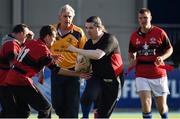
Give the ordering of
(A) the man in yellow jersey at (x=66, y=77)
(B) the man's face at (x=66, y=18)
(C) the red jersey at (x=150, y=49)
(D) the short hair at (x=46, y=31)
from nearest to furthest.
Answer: (D) the short hair at (x=46, y=31) < (B) the man's face at (x=66, y=18) < (A) the man in yellow jersey at (x=66, y=77) < (C) the red jersey at (x=150, y=49)

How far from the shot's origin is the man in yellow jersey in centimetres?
1184

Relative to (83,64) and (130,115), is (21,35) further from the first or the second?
(130,115)

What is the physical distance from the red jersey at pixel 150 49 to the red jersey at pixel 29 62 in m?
2.04

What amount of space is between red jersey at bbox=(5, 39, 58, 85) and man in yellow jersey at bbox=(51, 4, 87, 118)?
957mm

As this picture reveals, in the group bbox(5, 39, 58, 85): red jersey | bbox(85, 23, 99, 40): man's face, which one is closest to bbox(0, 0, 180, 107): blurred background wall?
bbox(85, 23, 99, 40): man's face

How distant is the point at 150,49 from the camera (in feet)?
40.5

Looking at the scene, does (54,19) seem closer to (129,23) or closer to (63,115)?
(129,23)

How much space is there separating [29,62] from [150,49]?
2.43m

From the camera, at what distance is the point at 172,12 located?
74.3ft

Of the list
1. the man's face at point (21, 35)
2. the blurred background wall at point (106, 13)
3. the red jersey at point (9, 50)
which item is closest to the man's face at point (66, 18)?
the man's face at point (21, 35)

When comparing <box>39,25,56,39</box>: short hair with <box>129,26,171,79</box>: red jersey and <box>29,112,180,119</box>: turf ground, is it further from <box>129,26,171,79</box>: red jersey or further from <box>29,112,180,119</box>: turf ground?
<box>29,112,180,119</box>: turf ground

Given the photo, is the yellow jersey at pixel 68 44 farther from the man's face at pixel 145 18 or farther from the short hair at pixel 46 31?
the man's face at pixel 145 18

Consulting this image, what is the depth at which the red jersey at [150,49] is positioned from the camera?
40.6 feet

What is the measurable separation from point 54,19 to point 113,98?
11.5 m
